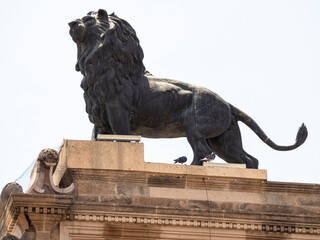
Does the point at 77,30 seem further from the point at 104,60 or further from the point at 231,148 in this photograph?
the point at 231,148

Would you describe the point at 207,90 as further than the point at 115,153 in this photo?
Yes

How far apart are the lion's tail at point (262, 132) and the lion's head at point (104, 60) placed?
2.29 meters

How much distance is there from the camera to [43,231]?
22.0 metres

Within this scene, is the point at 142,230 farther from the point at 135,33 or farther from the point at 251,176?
the point at 135,33

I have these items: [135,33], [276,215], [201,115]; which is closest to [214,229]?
[276,215]

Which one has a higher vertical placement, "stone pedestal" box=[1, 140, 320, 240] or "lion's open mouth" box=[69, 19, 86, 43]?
"lion's open mouth" box=[69, 19, 86, 43]

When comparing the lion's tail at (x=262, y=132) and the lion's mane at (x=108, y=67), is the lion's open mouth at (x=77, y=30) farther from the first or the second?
the lion's tail at (x=262, y=132)

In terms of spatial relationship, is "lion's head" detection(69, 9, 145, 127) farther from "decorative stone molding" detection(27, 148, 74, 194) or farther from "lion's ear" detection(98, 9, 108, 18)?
"decorative stone molding" detection(27, 148, 74, 194)

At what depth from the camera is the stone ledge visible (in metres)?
22.8

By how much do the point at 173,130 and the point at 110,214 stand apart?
3.25 meters

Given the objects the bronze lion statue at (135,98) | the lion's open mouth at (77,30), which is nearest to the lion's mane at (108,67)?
the bronze lion statue at (135,98)

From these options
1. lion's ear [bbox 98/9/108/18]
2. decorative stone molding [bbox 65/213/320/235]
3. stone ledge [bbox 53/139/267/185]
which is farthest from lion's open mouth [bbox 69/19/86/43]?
decorative stone molding [bbox 65/213/320/235]

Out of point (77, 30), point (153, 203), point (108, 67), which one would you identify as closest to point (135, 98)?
point (108, 67)

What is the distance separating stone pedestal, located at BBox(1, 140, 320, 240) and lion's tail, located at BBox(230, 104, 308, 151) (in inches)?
69.6
